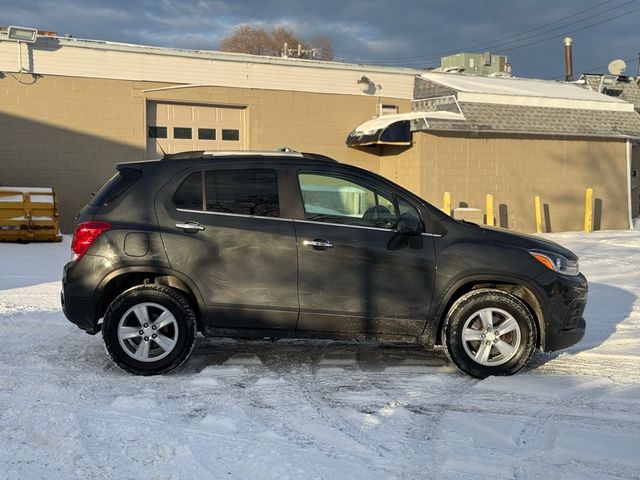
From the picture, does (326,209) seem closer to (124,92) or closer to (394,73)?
(124,92)

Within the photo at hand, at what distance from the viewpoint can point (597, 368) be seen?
561 cm

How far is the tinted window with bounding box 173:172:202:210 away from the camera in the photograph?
5.21 m

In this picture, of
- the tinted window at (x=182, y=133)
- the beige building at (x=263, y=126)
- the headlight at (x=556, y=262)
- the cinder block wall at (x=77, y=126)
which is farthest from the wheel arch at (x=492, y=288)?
the tinted window at (x=182, y=133)

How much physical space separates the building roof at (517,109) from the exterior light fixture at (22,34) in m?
9.20

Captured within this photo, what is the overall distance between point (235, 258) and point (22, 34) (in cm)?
1172

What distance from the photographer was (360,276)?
514cm

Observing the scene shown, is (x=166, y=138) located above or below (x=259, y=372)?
above

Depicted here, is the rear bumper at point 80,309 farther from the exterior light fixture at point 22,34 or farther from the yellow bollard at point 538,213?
the yellow bollard at point 538,213

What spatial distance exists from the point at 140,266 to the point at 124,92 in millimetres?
11316

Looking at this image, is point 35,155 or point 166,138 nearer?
point 35,155

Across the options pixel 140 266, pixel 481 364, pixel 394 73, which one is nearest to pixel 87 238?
pixel 140 266

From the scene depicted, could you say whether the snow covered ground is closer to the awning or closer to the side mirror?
the side mirror

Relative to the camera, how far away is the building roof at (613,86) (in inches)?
893

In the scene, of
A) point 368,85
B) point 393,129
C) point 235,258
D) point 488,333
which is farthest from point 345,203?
point 368,85
